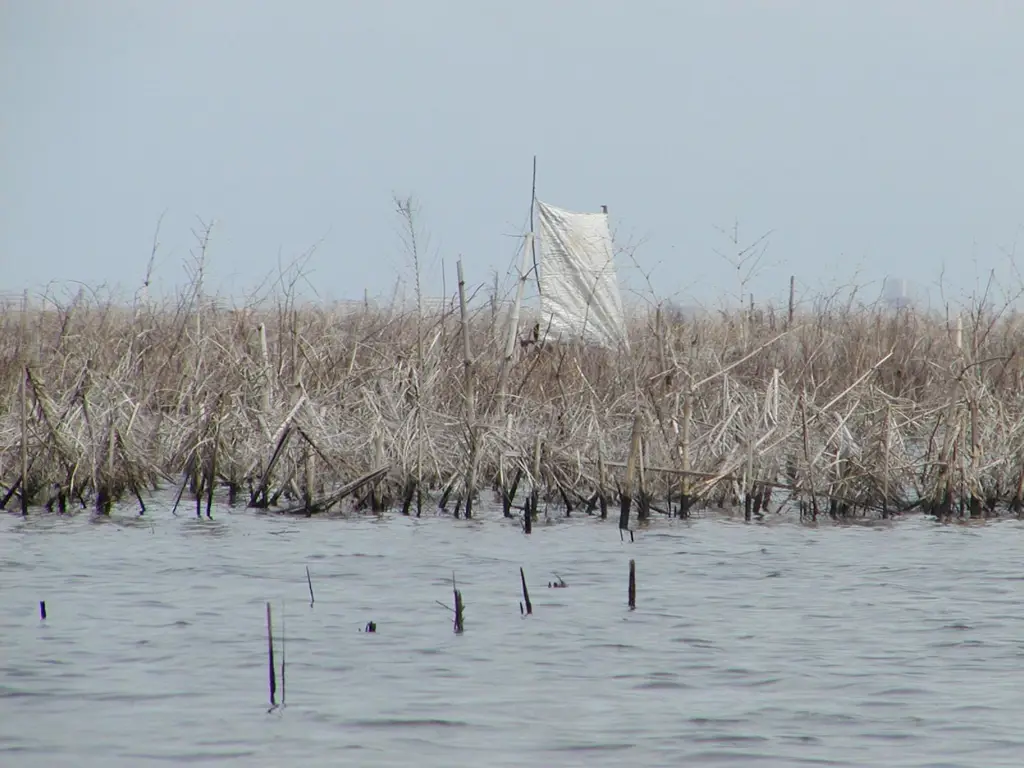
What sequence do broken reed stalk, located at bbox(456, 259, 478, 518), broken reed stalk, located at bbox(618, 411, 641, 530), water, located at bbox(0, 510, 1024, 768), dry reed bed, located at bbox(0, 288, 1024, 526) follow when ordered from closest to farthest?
1. water, located at bbox(0, 510, 1024, 768)
2. broken reed stalk, located at bbox(618, 411, 641, 530)
3. dry reed bed, located at bbox(0, 288, 1024, 526)
4. broken reed stalk, located at bbox(456, 259, 478, 518)

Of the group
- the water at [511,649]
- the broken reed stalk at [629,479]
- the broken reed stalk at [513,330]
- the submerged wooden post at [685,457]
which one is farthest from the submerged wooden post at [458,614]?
the broken reed stalk at [513,330]

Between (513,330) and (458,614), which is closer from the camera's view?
(458,614)

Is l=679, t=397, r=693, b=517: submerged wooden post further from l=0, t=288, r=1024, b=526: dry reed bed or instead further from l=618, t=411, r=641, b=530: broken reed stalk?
l=618, t=411, r=641, b=530: broken reed stalk

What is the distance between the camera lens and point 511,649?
683 cm

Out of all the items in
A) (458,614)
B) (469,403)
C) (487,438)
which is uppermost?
(469,403)

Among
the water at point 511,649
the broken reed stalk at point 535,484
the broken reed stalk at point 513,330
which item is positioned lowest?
the water at point 511,649

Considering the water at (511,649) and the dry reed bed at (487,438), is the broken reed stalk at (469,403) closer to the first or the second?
the dry reed bed at (487,438)

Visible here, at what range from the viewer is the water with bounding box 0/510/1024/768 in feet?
17.6

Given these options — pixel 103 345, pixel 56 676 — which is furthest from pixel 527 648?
pixel 103 345

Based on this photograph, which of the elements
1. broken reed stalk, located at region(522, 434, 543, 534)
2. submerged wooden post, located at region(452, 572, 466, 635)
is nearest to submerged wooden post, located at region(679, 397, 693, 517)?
broken reed stalk, located at region(522, 434, 543, 534)

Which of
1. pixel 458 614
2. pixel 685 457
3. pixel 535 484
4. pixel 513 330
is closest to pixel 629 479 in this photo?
pixel 685 457

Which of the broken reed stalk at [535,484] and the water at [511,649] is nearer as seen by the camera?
the water at [511,649]

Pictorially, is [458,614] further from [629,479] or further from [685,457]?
[685,457]

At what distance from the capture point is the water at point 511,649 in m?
5.37
